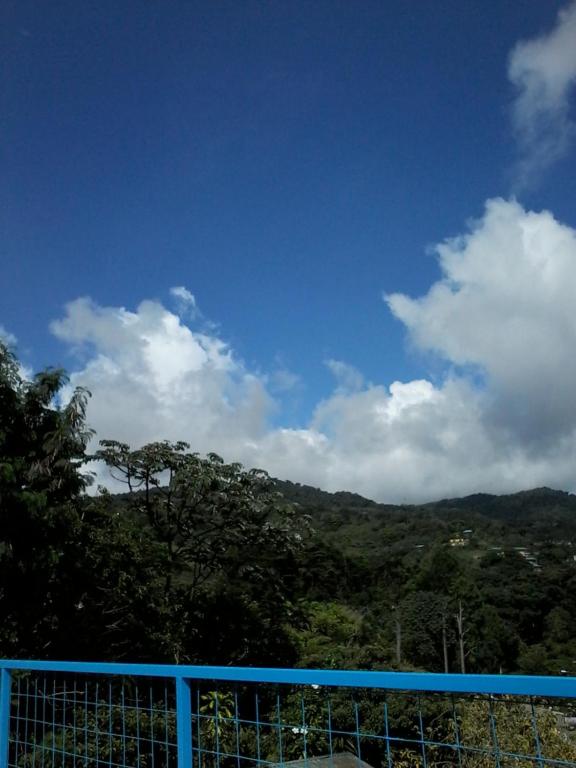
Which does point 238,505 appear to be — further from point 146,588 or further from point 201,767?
point 201,767

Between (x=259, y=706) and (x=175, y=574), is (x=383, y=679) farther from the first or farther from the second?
(x=175, y=574)

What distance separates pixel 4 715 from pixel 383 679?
2640mm

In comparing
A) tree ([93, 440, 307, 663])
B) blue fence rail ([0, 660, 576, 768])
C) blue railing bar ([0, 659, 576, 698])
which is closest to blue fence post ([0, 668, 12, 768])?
blue fence rail ([0, 660, 576, 768])

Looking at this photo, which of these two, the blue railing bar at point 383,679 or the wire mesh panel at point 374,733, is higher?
the blue railing bar at point 383,679

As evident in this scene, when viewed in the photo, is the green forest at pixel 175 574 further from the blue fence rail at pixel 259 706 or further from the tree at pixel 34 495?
the blue fence rail at pixel 259 706

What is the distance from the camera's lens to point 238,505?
18.5 m

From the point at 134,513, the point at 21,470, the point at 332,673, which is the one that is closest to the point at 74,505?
the point at 21,470

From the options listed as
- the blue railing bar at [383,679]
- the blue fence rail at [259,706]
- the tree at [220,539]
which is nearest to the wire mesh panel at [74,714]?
the blue fence rail at [259,706]

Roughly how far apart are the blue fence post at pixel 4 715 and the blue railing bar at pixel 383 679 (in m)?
1.01

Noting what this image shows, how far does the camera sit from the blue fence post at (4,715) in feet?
11.7

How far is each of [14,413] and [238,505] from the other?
8985mm

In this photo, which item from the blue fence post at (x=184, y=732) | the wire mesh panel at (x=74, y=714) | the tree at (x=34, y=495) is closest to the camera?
the blue fence post at (x=184, y=732)

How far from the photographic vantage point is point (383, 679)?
1943mm

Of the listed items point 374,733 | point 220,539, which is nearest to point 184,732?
point 374,733
